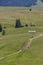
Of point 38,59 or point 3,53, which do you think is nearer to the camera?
point 38,59

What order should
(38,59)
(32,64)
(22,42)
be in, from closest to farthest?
(32,64)
(38,59)
(22,42)

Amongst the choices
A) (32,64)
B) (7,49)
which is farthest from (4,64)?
(7,49)

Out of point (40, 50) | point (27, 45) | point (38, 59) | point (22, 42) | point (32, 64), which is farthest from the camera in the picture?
point (22, 42)

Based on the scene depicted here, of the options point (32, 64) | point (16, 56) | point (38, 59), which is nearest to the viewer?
point (32, 64)

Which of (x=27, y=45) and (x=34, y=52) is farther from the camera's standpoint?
(x=27, y=45)

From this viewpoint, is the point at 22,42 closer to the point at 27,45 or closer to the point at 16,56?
the point at 27,45

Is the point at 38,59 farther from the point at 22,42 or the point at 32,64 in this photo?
the point at 22,42

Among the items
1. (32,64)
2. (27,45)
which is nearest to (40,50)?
(27,45)

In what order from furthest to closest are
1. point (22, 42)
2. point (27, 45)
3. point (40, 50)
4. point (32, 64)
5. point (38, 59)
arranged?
point (22, 42) < point (27, 45) < point (40, 50) < point (38, 59) < point (32, 64)
